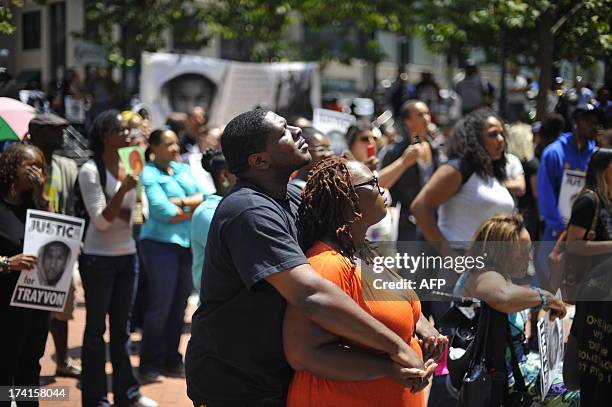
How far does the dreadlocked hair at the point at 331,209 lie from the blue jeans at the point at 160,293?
3569 mm

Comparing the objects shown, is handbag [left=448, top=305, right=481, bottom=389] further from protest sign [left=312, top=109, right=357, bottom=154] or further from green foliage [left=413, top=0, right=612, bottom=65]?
protest sign [left=312, top=109, right=357, bottom=154]

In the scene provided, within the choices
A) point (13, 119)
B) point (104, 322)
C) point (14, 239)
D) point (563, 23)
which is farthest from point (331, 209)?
point (563, 23)

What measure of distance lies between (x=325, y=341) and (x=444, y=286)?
1.26 meters

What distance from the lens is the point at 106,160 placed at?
552cm

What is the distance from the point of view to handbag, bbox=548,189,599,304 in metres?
4.49

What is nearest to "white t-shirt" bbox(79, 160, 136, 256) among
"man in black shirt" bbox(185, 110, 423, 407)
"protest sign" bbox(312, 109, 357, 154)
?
"man in black shirt" bbox(185, 110, 423, 407)

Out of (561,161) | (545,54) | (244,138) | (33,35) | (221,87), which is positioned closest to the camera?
(244,138)

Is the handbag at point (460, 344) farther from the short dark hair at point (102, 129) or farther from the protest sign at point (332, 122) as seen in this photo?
the protest sign at point (332, 122)

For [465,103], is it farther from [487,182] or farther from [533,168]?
[487,182]

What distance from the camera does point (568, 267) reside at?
4.79 m

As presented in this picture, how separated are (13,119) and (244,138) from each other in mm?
2838

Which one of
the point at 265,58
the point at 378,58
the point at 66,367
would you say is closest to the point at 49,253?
the point at 66,367

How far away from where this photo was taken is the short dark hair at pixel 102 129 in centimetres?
546

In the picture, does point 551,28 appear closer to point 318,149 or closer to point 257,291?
point 318,149
